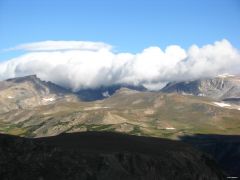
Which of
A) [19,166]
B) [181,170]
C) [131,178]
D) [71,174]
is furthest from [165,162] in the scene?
[19,166]

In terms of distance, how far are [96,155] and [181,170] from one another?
123 feet

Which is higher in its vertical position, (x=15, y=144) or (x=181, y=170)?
(x=15, y=144)

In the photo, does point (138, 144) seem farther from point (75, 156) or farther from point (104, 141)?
point (75, 156)

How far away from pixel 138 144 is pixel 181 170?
25.7 m

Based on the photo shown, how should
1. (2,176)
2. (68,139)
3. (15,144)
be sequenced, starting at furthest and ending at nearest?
(68,139) → (15,144) → (2,176)

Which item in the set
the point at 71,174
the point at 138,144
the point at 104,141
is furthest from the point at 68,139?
the point at 71,174

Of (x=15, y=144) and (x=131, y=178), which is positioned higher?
(x=15, y=144)

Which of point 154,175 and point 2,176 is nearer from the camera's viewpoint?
point 2,176

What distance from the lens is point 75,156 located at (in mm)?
151500

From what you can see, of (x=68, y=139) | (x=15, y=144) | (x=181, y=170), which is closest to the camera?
(x=15, y=144)

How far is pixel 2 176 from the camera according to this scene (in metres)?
135

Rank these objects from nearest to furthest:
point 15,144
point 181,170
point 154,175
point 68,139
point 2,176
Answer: point 2,176, point 15,144, point 154,175, point 181,170, point 68,139

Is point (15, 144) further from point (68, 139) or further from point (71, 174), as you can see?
point (68, 139)

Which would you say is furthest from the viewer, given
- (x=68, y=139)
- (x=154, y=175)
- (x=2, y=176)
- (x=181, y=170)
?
(x=68, y=139)
